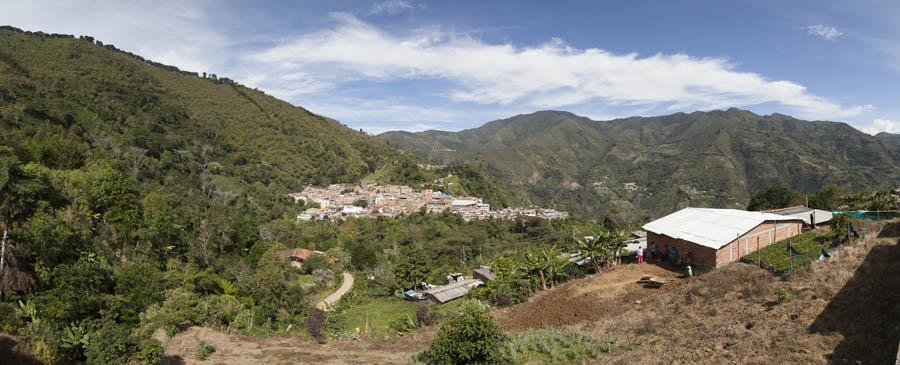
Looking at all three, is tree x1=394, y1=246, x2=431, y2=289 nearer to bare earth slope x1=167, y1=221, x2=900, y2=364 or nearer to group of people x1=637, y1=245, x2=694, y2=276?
bare earth slope x1=167, y1=221, x2=900, y2=364

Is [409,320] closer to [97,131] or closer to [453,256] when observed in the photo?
[453,256]

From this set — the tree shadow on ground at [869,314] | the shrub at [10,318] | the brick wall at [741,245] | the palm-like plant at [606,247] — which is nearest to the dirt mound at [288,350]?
the shrub at [10,318]

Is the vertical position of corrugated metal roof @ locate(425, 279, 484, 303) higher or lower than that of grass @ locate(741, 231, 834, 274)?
lower

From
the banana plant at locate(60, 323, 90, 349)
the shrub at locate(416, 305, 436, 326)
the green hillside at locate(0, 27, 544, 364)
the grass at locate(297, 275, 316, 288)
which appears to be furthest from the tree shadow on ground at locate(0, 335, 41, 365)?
the grass at locate(297, 275, 316, 288)

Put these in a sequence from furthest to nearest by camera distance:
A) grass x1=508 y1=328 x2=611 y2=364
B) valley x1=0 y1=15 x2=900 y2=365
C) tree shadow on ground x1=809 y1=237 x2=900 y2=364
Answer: grass x1=508 y1=328 x2=611 y2=364 → valley x1=0 y1=15 x2=900 y2=365 → tree shadow on ground x1=809 y1=237 x2=900 y2=364

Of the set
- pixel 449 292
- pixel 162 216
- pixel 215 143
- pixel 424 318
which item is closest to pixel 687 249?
pixel 424 318

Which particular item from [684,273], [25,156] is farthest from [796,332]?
[25,156]
